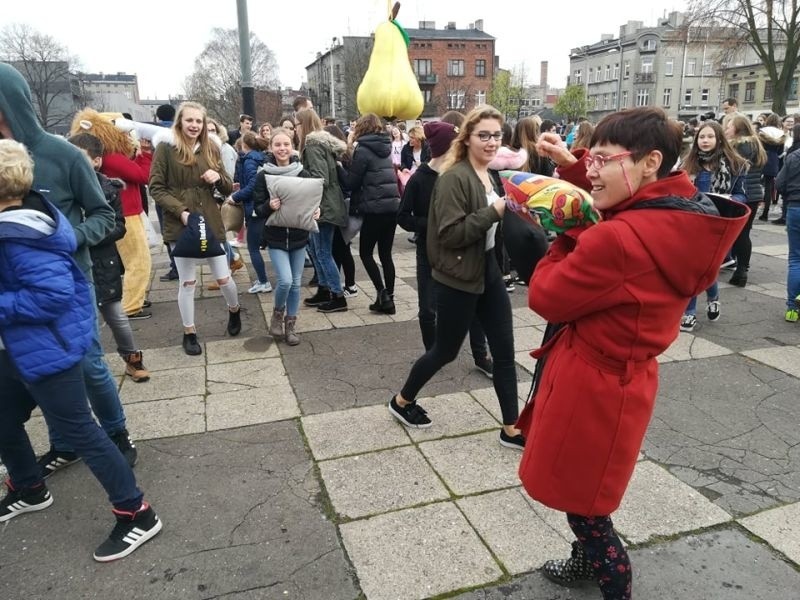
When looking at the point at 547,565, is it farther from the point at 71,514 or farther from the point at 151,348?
the point at 151,348

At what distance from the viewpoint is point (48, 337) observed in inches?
90.9

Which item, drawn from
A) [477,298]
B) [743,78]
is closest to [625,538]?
[477,298]

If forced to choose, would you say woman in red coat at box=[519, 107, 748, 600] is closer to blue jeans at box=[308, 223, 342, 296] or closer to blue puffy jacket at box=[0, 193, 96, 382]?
blue puffy jacket at box=[0, 193, 96, 382]

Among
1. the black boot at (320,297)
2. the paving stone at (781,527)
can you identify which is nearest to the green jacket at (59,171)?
the black boot at (320,297)

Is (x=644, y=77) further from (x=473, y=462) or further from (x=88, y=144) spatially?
(x=473, y=462)

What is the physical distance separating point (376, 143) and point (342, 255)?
1388 millimetres

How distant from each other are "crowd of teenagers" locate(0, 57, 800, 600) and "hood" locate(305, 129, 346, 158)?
2 cm

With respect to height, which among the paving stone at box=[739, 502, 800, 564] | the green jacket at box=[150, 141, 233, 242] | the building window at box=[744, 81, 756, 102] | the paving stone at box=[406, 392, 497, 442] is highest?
the building window at box=[744, 81, 756, 102]

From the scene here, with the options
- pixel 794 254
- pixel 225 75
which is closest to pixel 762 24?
pixel 794 254

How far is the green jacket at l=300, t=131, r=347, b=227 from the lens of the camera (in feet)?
18.4

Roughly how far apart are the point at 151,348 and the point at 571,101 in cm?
7490

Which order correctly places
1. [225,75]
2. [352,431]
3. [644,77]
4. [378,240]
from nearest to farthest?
1. [352,431]
2. [378,240]
3. [225,75]
4. [644,77]

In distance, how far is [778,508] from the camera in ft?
9.07

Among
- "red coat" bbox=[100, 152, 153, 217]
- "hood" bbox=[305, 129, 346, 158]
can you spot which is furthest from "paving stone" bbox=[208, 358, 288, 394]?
"hood" bbox=[305, 129, 346, 158]
